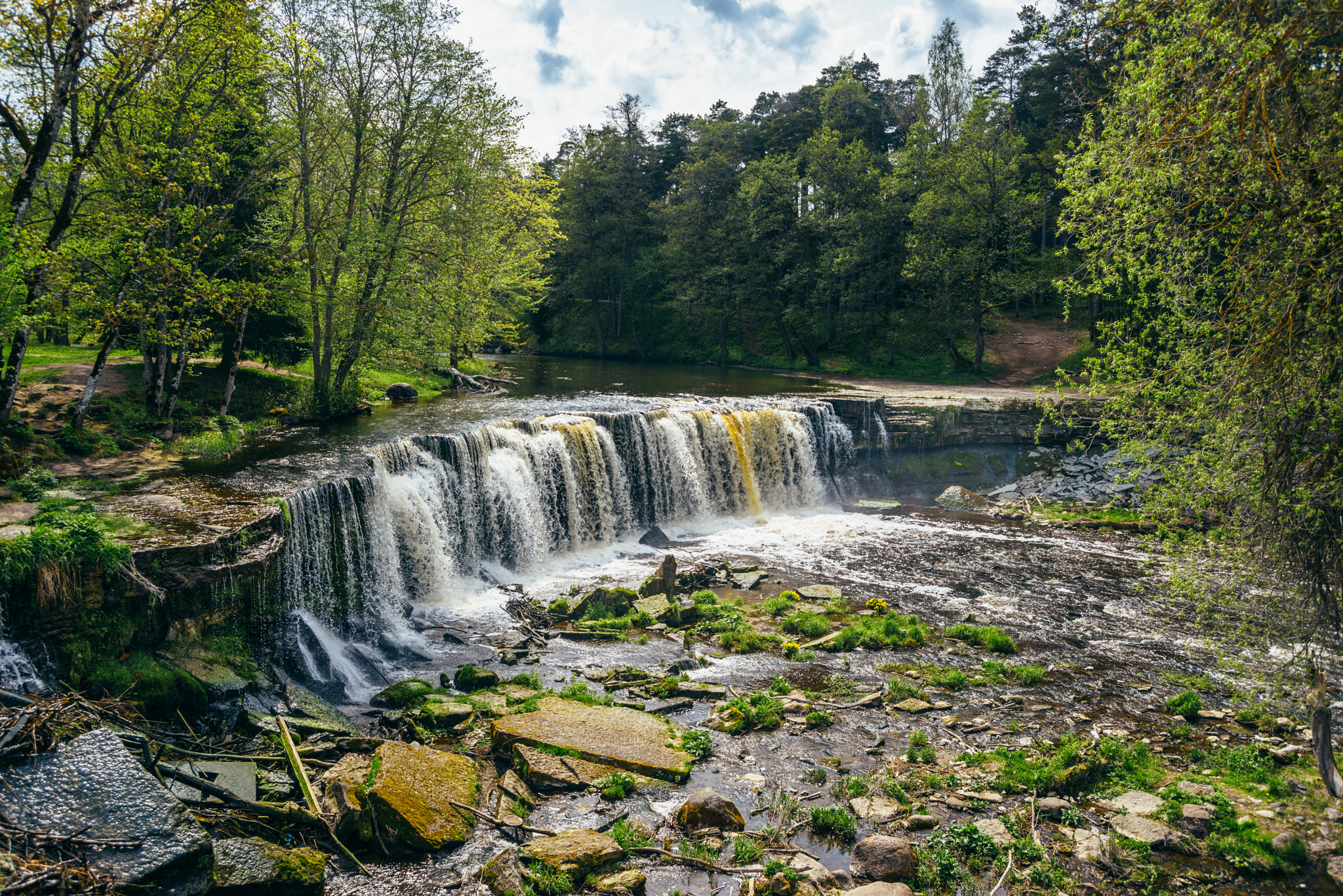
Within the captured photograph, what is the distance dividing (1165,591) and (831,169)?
3052 centimetres

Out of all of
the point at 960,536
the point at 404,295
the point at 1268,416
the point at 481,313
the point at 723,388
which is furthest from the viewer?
the point at 723,388

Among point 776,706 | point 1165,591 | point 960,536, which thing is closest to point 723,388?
point 960,536

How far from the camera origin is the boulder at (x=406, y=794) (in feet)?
20.5

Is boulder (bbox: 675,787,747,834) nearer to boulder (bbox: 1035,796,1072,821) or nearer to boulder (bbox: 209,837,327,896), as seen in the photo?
boulder (bbox: 1035,796,1072,821)

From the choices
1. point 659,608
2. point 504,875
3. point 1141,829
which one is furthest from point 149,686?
point 1141,829

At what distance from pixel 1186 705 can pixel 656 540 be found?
1208 cm

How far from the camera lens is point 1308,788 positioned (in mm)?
6965

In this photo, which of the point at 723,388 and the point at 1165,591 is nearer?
the point at 1165,591

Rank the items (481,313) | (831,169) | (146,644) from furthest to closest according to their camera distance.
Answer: (831,169) → (481,313) → (146,644)

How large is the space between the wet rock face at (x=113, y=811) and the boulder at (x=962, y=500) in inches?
831

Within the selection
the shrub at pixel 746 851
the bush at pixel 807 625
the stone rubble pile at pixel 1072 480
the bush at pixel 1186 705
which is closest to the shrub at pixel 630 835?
the shrub at pixel 746 851

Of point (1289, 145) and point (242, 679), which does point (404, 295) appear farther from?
point (1289, 145)

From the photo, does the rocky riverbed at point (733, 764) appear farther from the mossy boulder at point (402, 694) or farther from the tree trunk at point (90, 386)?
the tree trunk at point (90, 386)

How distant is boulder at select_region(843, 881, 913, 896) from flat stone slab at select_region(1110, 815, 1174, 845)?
2376mm
